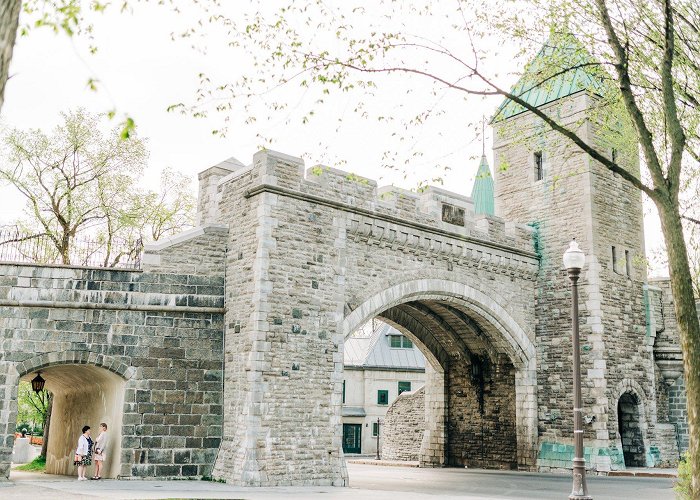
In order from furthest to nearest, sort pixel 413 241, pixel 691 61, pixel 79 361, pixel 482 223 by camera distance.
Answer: pixel 482 223 → pixel 413 241 → pixel 79 361 → pixel 691 61

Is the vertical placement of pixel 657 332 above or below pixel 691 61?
below

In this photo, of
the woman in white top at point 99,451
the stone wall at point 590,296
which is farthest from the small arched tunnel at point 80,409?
the stone wall at point 590,296

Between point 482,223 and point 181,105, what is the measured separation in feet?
38.1

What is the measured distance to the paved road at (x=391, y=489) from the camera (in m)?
10.7

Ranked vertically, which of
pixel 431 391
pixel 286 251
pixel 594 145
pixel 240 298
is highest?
pixel 594 145

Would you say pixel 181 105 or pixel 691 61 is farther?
pixel 691 61

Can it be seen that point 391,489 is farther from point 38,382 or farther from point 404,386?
point 404,386

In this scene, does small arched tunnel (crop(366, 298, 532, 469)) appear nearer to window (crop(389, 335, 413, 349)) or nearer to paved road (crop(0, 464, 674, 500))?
paved road (crop(0, 464, 674, 500))

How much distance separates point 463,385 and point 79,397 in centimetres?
1136

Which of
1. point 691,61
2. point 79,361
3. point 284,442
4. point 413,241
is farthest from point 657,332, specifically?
point 79,361

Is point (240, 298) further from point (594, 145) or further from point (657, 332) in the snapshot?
point (657, 332)

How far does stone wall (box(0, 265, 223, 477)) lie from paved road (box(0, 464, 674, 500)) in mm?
774

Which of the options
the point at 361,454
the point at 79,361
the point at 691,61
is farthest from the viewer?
the point at 361,454

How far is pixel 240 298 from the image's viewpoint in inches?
556
